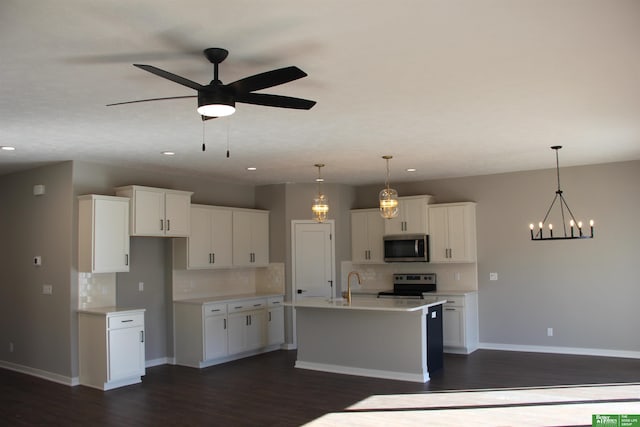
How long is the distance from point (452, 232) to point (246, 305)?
129 inches

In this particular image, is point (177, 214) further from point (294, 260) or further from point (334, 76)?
point (334, 76)

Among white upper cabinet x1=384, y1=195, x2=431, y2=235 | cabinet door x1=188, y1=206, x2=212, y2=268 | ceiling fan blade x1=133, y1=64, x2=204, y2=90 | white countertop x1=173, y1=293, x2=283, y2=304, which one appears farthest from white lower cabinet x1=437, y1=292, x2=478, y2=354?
ceiling fan blade x1=133, y1=64, x2=204, y2=90

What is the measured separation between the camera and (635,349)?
7.52 metres

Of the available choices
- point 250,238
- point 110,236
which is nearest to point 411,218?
point 250,238

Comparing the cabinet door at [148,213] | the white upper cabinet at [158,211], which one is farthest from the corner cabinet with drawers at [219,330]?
the cabinet door at [148,213]

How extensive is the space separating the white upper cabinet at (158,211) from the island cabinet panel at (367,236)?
299cm

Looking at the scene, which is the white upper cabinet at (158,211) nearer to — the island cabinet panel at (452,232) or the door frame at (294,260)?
the door frame at (294,260)

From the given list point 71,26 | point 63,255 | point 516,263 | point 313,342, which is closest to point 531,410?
point 313,342

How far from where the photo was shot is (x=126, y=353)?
6.51m

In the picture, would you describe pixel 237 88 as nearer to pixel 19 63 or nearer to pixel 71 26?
pixel 71 26

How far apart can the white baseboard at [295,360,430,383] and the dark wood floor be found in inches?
4.8

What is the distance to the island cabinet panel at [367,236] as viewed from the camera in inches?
365

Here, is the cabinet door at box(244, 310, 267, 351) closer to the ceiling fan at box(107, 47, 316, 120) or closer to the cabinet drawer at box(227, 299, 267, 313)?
the cabinet drawer at box(227, 299, 267, 313)

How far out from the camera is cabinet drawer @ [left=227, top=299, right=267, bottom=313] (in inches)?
314
